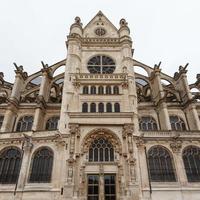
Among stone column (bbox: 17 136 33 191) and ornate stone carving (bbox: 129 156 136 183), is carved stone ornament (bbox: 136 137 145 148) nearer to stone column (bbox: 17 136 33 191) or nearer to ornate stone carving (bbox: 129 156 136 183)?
ornate stone carving (bbox: 129 156 136 183)

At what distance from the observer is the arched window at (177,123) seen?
105 feet

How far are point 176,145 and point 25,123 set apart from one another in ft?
71.3

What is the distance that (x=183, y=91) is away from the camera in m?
34.8

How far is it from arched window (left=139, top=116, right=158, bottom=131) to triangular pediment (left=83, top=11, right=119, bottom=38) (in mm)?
17086

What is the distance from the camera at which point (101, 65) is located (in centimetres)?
3534

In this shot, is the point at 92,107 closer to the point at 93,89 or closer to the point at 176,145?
the point at 93,89

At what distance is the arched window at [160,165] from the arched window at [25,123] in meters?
18.0

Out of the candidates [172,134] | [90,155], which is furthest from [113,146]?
[172,134]

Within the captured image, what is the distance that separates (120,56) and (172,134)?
16.1 m

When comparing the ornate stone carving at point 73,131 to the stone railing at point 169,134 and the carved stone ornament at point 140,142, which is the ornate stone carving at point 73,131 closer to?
the carved stone ornament at point 140,142

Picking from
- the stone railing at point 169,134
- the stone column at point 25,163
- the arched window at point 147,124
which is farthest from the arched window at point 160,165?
the stone column at point 25,163

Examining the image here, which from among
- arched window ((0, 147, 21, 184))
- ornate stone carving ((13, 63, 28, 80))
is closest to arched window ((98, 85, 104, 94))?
arched window ((0, 147, 21, 184))

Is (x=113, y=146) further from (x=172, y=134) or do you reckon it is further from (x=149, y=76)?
(x=149, y=76)

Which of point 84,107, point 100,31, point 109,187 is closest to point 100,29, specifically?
point 100,31
